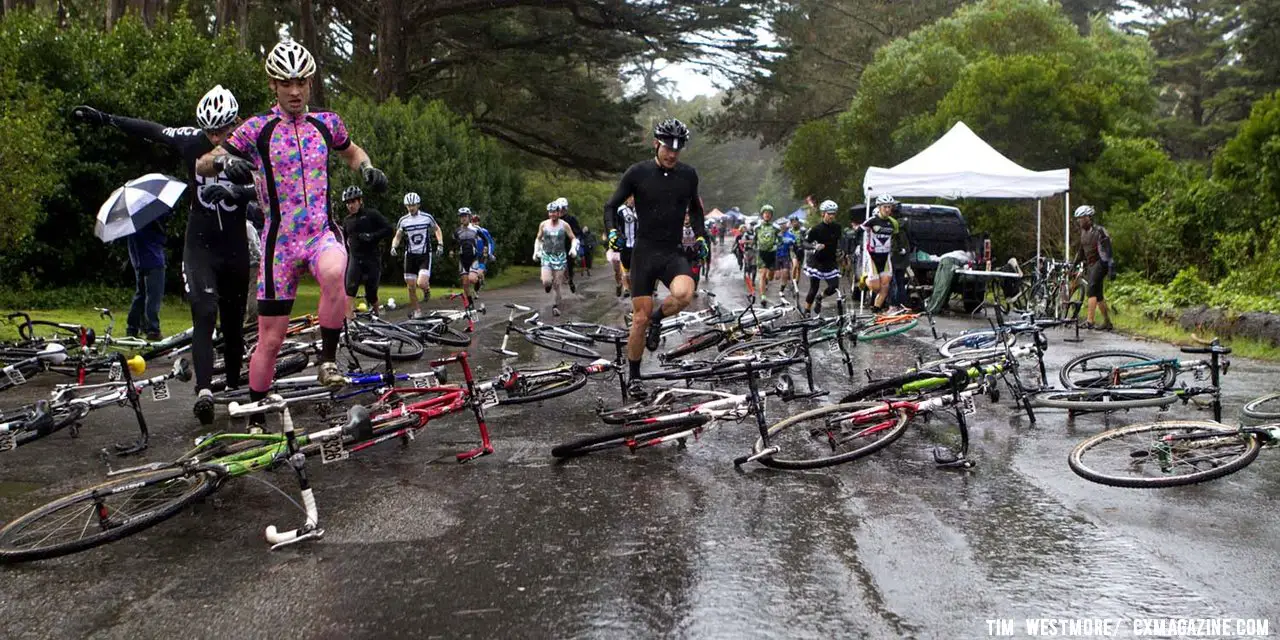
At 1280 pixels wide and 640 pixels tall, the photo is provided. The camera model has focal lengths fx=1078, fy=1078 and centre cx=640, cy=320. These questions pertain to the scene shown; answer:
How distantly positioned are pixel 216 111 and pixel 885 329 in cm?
712

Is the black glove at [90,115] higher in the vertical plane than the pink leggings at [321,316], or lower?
higher

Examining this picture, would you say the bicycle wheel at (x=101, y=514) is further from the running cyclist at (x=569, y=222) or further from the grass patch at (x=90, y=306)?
the running cyclist at (x=569, y=222)

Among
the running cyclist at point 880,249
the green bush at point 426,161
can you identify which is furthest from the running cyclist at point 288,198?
the green bush at point 426,161

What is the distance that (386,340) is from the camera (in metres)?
10.2

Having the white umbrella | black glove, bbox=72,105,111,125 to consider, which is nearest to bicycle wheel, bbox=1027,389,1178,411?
black glove, bbox=72,105,111,125

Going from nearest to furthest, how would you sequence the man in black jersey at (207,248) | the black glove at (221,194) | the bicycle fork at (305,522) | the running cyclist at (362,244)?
the bicycle fork at (305,522) → the black glove at (221,194) → the man in black jersey at (207,248) → the running cyclist at (362,244)

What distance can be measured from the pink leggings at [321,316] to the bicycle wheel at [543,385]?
166cm

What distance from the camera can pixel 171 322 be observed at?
1521cm

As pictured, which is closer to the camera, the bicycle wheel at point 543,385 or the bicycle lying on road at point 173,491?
the bicycle lying on road at point 173,491

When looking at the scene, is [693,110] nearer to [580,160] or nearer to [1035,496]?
[580,160]

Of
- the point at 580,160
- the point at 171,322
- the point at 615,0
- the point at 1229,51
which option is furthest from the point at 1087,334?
the point at 1229,51

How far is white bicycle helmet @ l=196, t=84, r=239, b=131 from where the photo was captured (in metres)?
7.04

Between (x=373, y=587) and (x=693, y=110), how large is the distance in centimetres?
12040

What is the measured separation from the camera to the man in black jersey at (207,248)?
7328 mm
